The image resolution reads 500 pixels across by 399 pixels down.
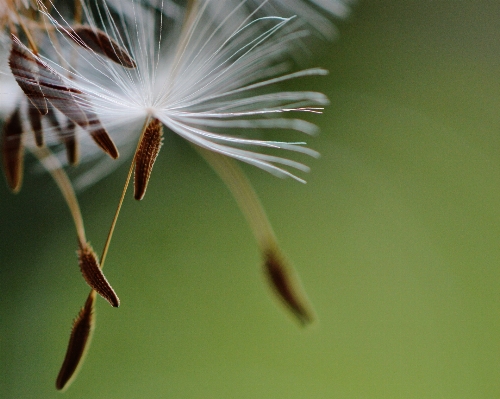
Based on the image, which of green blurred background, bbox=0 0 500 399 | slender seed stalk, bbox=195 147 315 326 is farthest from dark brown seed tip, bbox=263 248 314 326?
green blurred background, bbox=0 0 500 399

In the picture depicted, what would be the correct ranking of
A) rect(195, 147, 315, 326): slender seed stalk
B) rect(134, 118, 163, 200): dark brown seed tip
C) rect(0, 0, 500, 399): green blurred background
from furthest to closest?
rect(0, 0, 500, 399): green blurred background, rect(195, 147, 315, 326): slender seed stalk, rect(134, 118, 163, 200): dark brown seed tip

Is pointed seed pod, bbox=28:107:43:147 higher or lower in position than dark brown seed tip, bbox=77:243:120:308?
higher

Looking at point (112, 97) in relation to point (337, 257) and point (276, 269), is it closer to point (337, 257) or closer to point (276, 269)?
point (276, 269)

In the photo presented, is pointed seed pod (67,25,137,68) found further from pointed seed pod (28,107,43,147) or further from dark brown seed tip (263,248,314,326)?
dark brown seed tip (263,248,314,326)

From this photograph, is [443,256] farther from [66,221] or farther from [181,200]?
[66,221]

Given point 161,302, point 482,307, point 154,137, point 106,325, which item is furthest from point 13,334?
point 154,137

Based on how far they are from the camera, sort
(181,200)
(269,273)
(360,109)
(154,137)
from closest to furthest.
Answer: (154,137)
(269,273)
(360,109)
(181,200)

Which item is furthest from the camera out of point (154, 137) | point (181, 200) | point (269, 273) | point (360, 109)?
point (181, 200)
